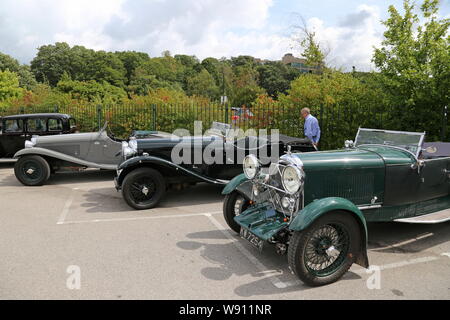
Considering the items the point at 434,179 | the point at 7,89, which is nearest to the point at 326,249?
the point at 434,179

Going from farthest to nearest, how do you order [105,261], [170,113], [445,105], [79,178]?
[170,113], [79,178], [445,105], [105,261]

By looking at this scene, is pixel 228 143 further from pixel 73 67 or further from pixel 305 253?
pixel 73 67

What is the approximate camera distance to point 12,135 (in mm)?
9516

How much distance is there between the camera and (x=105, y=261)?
147 inches

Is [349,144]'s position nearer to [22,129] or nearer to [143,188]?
[143,188]

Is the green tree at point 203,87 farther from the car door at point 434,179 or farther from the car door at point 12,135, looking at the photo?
the car door at point 434,179

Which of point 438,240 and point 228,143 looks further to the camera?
point 228,143

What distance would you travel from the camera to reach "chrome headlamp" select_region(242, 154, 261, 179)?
13.5ft

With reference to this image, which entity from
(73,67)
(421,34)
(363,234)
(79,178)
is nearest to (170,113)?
(79,178)

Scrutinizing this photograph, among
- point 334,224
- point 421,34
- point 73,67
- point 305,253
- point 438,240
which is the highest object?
point 73,67

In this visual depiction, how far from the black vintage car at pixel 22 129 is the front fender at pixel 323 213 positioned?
848cm

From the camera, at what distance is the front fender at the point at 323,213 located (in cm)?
312

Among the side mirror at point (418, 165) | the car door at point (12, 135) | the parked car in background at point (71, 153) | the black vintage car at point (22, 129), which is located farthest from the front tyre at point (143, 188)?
the car door at point (12, 135)

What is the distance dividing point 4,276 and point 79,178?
5.64 m
